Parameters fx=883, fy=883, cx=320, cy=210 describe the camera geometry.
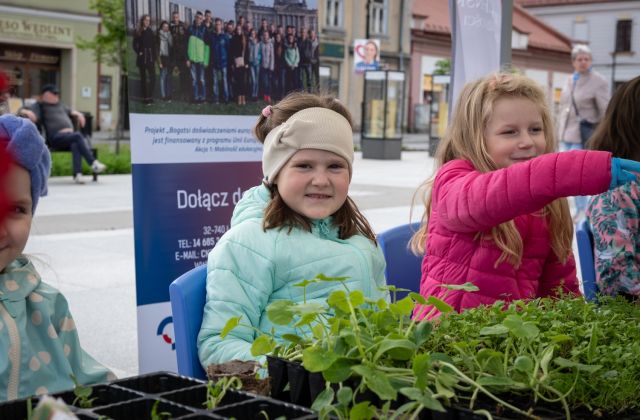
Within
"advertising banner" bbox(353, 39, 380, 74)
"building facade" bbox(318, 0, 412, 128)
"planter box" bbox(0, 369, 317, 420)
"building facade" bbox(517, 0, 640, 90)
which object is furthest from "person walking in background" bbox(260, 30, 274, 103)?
"building facade" bbox(517, 0, 640, 90)

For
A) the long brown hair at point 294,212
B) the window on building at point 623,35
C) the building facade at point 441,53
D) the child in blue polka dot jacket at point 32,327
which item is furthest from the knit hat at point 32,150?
the window on building at point 623,35

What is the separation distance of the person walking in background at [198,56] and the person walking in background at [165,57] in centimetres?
10

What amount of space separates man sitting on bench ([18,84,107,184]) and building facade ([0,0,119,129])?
15857mm

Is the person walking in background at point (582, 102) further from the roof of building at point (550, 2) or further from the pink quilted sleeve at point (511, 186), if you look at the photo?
the roof of building at point (550, 2)

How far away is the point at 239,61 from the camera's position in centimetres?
341

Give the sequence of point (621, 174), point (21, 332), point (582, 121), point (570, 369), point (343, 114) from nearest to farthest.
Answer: point (570, 369) → point (621, 174) → point (21, 332) → point (343, 114) → point (582, 121)

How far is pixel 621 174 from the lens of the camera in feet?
5.21

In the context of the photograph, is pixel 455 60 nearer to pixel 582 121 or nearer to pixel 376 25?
pixel 582 121

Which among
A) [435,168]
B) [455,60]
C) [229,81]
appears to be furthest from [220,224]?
[455,60]

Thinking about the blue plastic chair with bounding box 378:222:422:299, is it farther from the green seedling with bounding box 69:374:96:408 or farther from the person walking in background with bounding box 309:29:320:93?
the green seedling with bounding box 69:374:96:408

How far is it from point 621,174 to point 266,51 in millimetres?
2108

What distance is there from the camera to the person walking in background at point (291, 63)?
3.53 meters

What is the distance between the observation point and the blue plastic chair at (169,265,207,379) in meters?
2.19

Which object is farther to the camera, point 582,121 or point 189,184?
point 582,121
